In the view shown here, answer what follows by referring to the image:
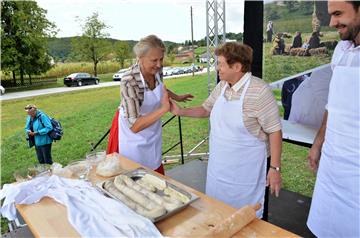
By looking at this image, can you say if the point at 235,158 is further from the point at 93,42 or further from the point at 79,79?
the point at 93,42

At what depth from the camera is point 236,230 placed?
91 centimetres

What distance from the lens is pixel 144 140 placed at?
70.8 inches

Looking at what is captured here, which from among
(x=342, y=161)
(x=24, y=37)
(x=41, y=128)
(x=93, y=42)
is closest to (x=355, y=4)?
A: (x=342, y=161)

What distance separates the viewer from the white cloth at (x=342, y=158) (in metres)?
1.16

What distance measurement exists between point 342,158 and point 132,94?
1108 mm

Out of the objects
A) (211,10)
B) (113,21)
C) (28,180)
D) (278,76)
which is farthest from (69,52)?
(28,180)

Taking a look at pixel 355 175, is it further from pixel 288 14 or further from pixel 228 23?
pixel 228 23

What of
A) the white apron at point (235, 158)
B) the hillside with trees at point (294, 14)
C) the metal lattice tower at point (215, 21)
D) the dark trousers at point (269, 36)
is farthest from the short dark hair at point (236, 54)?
the metal lattice tower at point (215, 21)

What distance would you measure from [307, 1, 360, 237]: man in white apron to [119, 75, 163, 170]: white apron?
38.5 inches

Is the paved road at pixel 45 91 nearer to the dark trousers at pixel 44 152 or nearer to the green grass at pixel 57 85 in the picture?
the green grass at pixel 57 85

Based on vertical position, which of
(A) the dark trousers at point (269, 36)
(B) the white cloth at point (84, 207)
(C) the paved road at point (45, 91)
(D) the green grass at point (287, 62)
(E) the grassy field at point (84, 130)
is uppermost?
(A) the dark trousers at point (269, 36)

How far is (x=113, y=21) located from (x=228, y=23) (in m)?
4.75

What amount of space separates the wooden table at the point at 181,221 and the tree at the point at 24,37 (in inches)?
199

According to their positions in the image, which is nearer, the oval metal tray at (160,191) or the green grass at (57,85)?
the oval metal tray at (160,191)
